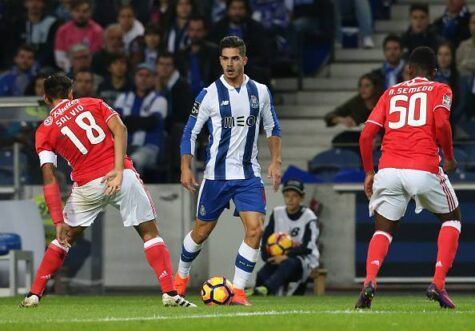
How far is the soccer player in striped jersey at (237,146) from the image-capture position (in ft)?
46.0

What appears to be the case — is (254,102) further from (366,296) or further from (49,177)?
(366,296)

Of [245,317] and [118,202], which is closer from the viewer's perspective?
[245,317]

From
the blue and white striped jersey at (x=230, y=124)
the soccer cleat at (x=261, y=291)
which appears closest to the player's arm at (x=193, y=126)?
the blue and white striped jersey at (x=230, y=124)

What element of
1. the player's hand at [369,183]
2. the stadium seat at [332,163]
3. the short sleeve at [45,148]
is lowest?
the stadium seat at [332,163]

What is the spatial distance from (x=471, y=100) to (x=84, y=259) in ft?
17.8

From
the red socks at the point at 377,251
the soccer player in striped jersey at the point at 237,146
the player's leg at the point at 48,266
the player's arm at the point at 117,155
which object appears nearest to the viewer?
the red socks at the point at 377,251

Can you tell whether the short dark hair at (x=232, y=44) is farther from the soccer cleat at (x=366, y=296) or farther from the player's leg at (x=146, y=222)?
the soccer cleat at (x=366, y=296)

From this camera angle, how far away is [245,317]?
11.9m

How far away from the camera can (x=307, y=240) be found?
61.2 ft

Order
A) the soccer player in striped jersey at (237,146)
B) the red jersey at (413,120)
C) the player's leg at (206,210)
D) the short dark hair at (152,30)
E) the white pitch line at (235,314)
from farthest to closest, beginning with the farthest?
the short dark hair at (152,30), the player's leg at (206,210), the soccer player in striped jersey at (237,146), the red jersey at (413,120), the white pitch line at (235,314)

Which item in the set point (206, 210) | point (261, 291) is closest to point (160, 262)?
point (206, 210)

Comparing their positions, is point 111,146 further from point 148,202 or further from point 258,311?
point 258,311

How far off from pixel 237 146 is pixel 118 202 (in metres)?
1.27

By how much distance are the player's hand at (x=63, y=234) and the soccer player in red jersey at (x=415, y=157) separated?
8.69 ft
